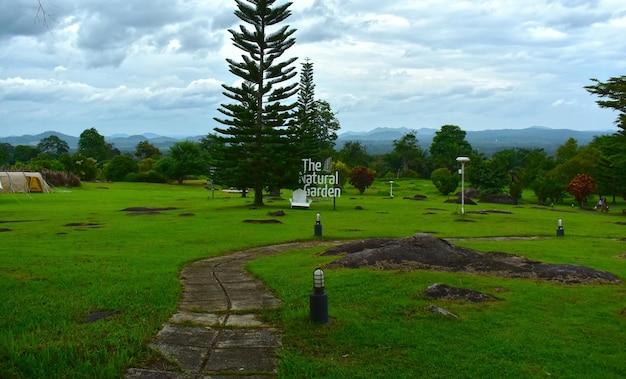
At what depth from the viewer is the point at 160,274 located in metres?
9.05

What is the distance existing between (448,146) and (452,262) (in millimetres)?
64223

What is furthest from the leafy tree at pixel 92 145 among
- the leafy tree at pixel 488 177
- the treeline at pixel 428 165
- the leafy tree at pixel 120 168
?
the leafy tree at pixel 488 177

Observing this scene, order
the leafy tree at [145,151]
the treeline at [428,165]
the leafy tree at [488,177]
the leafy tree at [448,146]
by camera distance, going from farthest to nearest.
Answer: the leafy tree at [145,151] < the leafy tree at [448,146] < the leafy tree at [488,177] < the treeline at [428,165]

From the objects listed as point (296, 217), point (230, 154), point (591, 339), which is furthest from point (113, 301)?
point (230, 154)

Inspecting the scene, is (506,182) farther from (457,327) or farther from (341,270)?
(457,327)

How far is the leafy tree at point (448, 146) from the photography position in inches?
2717

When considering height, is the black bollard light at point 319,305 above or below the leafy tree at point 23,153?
below

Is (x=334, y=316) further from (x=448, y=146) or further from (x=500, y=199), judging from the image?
(x=448, y=146)

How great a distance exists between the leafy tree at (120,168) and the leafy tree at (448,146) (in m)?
38.0

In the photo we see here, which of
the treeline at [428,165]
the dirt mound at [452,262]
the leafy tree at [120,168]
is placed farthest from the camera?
the leafy tree at [120,168]

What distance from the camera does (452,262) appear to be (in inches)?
388

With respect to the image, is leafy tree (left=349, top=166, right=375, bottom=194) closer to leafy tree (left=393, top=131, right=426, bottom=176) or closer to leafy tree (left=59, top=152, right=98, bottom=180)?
leafy tree (left=59, top=152, right=98, bottom=180)

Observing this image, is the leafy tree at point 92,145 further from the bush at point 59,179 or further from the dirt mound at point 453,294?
the dirt mound at point 453,294

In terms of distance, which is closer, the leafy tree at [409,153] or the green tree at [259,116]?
the green tree at [259,116]
